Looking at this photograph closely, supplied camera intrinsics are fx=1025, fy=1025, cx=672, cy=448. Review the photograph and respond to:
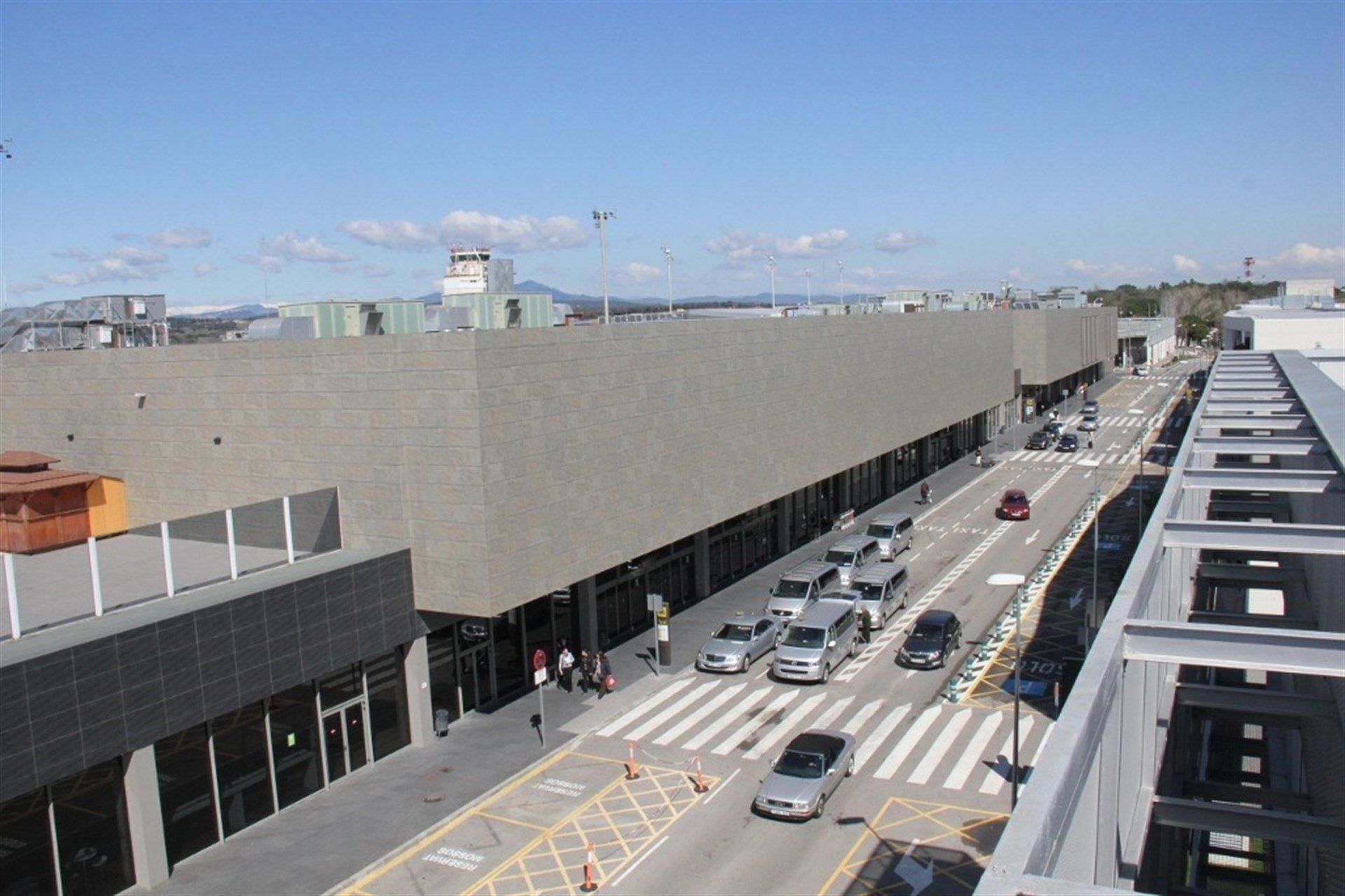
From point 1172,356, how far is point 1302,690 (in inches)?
6186

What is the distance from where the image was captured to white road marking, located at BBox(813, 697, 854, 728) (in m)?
26.1

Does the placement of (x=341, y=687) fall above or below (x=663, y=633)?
above

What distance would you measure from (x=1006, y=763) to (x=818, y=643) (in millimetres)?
7289

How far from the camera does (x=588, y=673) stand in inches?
1150

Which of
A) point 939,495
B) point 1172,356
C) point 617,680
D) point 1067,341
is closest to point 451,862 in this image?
point 617,680

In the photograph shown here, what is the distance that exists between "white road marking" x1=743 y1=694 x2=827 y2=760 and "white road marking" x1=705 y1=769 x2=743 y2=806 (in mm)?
874

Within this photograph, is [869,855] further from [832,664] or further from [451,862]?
[832,664]

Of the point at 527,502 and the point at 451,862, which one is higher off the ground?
the point at 527,502

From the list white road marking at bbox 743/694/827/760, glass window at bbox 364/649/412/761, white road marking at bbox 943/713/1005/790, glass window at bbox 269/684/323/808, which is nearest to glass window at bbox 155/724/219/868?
glass window at bbox 269/684/323/808

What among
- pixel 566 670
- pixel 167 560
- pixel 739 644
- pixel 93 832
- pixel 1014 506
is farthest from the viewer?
pixel 1014 506

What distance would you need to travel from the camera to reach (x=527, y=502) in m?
25.1

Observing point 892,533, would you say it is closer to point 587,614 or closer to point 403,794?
point 587,614

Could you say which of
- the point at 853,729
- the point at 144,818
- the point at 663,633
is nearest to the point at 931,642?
the point at 853,729

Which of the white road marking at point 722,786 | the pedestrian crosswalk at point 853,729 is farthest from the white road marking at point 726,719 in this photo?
the white road marking at point 722,786
